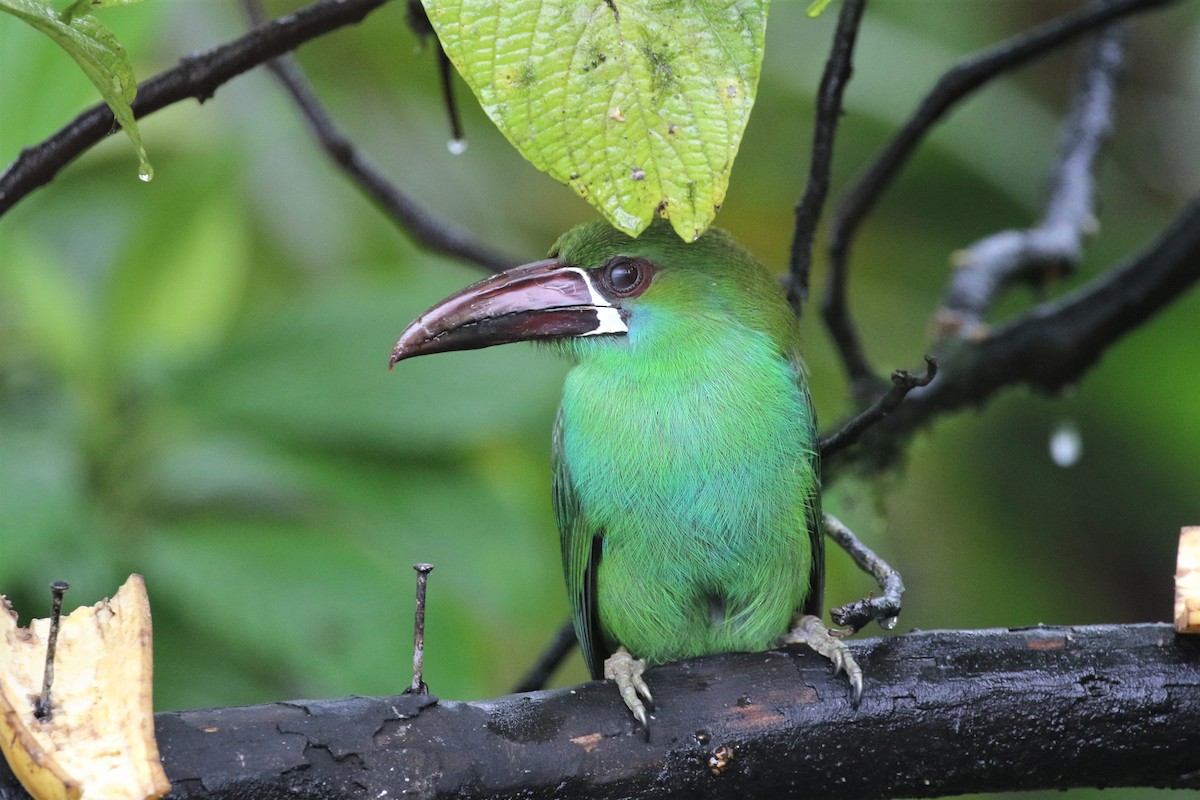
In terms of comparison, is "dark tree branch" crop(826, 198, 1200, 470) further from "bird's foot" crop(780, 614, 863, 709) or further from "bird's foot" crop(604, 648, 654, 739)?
"bird's foot" crop(604, 648, 654, 739)

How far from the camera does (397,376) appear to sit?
9.98ft

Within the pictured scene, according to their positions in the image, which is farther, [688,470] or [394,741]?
[688,470]

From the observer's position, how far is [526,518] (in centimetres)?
318

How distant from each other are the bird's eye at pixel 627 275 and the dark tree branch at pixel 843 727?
73 centimetres

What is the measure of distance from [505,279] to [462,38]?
3.35ft

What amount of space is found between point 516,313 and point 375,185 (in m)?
0.52

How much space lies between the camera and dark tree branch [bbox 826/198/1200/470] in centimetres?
293

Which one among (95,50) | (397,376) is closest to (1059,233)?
(397,376)

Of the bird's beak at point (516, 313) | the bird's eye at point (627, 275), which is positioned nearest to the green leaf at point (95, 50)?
the bird's beak at point (516, 313)

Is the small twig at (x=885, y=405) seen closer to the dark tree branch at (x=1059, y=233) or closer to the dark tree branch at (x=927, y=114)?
the dark tree branch at (x=927, y=114)

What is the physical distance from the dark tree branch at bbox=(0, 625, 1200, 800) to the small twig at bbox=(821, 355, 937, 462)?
31 centimetres

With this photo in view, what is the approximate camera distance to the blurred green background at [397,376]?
2904 mm

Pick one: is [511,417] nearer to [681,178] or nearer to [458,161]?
[681,178]

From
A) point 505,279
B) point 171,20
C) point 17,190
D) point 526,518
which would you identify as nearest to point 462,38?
point 17,190
